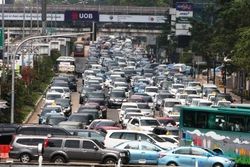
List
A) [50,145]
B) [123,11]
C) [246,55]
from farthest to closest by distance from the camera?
[123,11] < [246,55] < [50,145]

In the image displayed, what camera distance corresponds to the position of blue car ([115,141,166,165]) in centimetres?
4122

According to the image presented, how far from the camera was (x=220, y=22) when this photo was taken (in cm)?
10381

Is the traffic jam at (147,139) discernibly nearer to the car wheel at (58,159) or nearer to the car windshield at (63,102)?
the car wheel at (58,159)

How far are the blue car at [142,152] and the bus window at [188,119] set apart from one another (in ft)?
13.2

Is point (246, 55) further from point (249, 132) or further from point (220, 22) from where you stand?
point (249, 132)

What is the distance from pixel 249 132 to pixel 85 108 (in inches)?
948

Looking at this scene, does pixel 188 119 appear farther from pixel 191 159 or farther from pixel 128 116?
pixel 128 116

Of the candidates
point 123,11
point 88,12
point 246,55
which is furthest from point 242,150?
point 123,11

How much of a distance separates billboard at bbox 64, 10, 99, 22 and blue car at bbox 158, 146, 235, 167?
4534 inches

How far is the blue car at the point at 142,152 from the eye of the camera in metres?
41.2

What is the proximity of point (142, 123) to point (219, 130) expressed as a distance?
1247 centimetres

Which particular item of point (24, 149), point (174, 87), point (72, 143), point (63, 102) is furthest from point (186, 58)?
point (72, 143)

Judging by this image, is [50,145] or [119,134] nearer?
[50,145]

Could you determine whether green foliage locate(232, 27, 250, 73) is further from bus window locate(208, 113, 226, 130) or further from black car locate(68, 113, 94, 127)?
bus window locate(208, 113, 226, 130)
